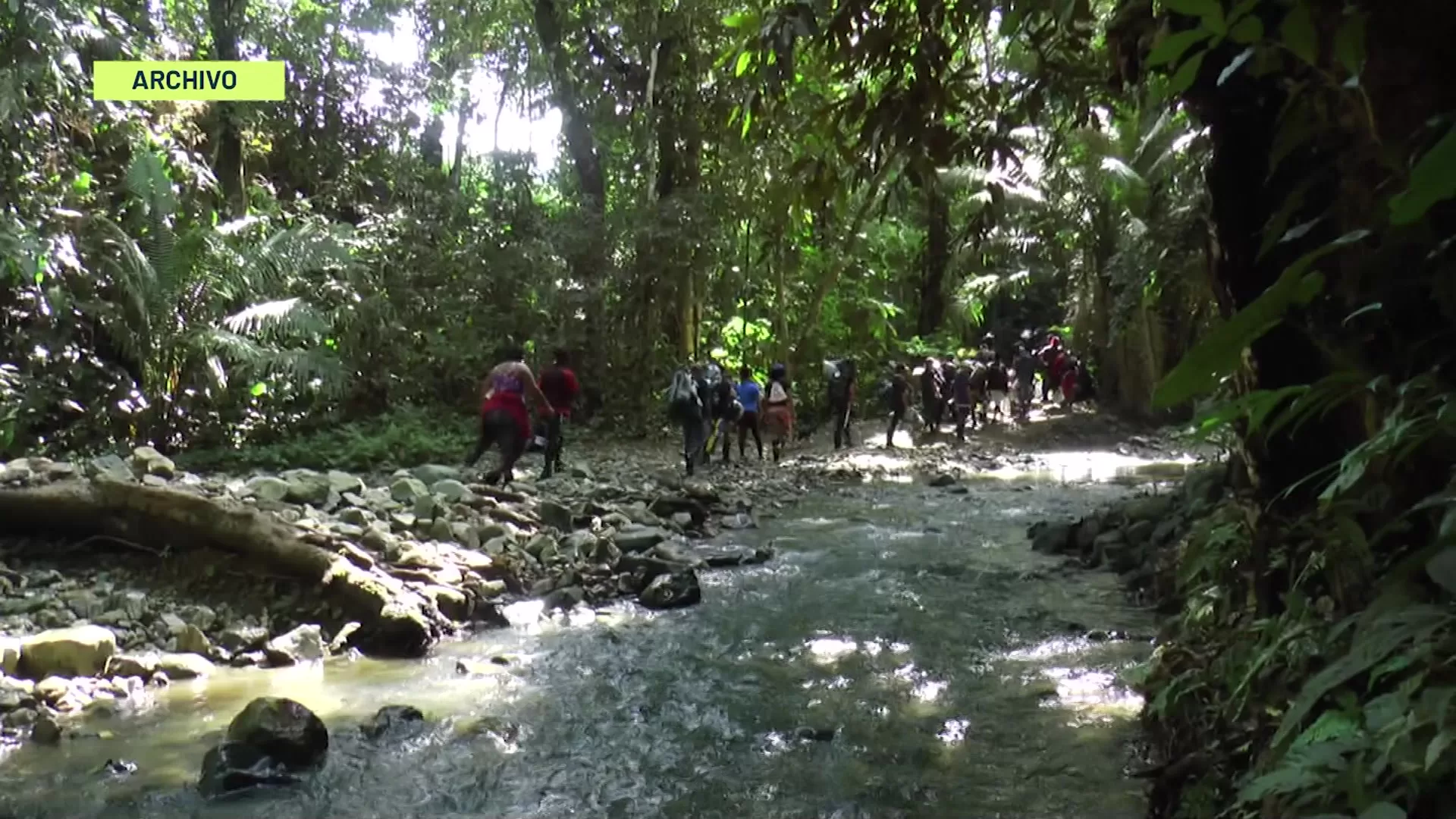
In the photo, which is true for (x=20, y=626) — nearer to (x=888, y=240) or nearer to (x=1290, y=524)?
(x=1290, y=524)

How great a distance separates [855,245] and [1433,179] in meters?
22.5

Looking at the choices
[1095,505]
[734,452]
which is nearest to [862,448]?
[734,452]

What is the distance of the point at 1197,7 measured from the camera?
1.53m

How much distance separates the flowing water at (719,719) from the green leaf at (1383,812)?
263 cm

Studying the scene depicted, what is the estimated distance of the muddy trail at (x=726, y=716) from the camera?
4574 millimetres

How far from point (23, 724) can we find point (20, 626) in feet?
4.49

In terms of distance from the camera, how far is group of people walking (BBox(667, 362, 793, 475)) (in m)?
14.3

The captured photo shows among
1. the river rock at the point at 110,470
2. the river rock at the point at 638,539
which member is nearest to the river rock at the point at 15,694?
the river rock at the point at 110,470

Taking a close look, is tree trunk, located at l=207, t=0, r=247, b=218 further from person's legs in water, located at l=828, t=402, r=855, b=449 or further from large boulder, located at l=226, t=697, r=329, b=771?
large boulder, located at l=226, t=697, r=329, b=771

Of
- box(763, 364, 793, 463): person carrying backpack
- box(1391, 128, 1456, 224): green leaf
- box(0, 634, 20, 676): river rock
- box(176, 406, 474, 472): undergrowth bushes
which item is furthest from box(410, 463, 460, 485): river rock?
box(1391, 128, 1456, 224): green leaf

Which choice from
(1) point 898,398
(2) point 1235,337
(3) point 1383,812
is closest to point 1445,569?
(3) point 1383,812

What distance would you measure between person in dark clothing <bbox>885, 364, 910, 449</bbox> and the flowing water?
1069cm

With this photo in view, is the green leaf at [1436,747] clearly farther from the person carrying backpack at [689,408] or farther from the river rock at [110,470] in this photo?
the person carrying backpack at [689,408]

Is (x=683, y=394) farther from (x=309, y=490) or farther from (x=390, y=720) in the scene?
(x=390, y=720)
